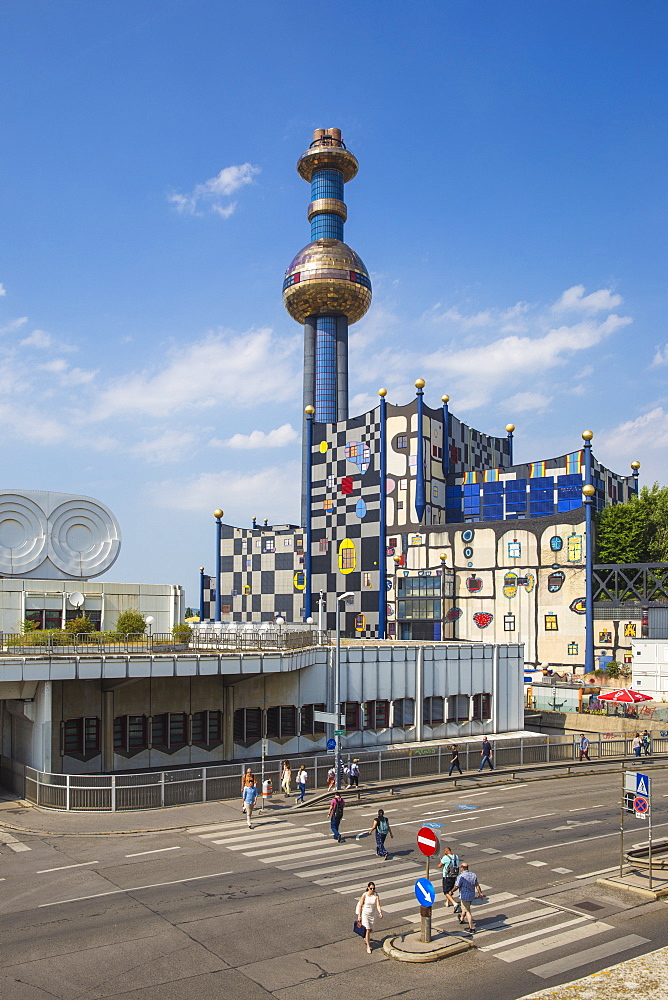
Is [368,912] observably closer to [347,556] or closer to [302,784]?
[302,784]

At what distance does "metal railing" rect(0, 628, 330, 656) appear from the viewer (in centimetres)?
3188

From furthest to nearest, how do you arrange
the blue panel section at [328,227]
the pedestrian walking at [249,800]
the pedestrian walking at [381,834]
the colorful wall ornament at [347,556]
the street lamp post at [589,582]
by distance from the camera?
the blue panel section at [328,227] → the colorful wall ornament at [347,556] → the street lamp post at [589,582] → the pedestrian walking at [249,800] → the pedestrian walking at [381,834]

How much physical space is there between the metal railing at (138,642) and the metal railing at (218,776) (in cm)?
448

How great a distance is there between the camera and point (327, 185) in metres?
125

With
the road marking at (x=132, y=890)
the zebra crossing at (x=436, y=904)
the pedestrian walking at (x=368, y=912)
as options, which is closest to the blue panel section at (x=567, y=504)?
the zebra crossing at (x=436, y=904)

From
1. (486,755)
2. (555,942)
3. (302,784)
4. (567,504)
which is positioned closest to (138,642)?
(302,784)

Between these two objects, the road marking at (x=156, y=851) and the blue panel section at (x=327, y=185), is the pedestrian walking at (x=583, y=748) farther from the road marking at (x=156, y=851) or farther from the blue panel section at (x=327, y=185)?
the blue panel section at (x=327, y=185)

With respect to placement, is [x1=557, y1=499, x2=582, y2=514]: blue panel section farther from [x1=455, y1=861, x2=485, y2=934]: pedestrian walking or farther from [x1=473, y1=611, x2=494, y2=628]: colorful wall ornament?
[x1=455, y1=861, x2=485, y2=934]: pedestrian walking

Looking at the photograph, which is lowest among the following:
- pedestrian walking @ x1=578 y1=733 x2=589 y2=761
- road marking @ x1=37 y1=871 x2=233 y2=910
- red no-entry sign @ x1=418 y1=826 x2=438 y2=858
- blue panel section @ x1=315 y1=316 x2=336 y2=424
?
pedestrian walking @ x1=578 y1=733 x2=589 y2=761

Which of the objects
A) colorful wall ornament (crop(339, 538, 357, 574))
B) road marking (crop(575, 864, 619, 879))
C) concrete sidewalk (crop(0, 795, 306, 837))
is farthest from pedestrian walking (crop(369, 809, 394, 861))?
colorful wall ornament (crop(339, 538, 357, 574))

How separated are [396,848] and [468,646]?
23.1 metres

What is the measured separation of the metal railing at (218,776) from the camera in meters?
29.3

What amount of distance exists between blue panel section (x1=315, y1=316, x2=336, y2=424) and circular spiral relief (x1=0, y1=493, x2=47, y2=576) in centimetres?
7507

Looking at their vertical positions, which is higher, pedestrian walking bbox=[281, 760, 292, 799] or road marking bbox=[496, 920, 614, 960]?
road marking bbox=[496, 920, 614, 960]
